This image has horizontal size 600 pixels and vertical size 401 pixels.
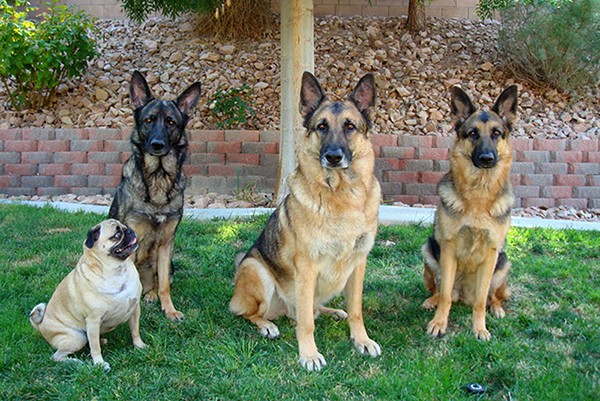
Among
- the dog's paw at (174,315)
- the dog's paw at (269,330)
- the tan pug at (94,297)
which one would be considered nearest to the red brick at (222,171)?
the dog's paw at (174,315)

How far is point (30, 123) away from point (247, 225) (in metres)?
4.74

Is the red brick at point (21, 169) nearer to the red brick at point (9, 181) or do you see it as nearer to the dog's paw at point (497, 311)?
the red brick at point (9, 181)

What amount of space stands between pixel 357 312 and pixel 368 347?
10.2 inches

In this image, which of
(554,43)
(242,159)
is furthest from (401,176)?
(554,43)

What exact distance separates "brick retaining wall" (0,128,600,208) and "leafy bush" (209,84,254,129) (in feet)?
0.93

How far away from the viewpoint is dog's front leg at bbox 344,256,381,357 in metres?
3.62

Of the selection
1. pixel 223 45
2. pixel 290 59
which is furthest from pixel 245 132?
pixel 223 45

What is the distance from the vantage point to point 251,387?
9.99 ft

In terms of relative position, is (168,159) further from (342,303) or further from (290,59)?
(290,59)

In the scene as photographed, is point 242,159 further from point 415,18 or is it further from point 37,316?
point 415,18

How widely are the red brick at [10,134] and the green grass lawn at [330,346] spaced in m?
3.45

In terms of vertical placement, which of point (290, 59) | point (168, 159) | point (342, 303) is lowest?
point (342, 303)

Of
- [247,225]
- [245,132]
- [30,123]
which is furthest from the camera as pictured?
[30,123]

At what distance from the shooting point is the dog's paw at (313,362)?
3.34m
